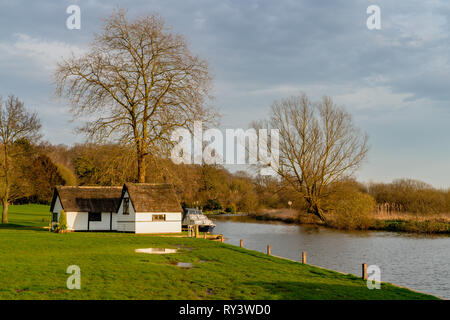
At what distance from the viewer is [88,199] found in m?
38.1

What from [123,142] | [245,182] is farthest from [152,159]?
[245,182]

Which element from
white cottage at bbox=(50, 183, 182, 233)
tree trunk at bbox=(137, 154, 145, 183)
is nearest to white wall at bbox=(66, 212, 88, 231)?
white cottage at bbox=(50, 183, 182, 233)

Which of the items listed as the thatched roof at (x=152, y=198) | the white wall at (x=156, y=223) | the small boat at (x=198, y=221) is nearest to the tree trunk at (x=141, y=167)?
the thatched roof at (x=152, y=198)

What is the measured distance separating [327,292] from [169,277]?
5.71 metres

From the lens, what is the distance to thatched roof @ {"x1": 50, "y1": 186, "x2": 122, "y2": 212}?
37.2m

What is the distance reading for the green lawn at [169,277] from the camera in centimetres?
1243

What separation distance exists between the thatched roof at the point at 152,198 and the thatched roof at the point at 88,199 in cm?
357

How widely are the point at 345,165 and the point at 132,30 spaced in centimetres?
3336

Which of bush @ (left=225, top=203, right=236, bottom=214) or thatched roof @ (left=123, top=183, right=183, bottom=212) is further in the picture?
bush @ (left=225, top=203, right=236, bottom=214)

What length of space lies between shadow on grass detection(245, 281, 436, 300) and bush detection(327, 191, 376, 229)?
111 ft
